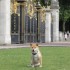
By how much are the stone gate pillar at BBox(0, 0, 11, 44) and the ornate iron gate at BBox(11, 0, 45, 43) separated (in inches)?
127

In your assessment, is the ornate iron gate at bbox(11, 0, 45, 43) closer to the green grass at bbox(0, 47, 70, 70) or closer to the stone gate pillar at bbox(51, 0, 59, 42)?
the stone gate pillar at bbox(51, 0, 59, 42)

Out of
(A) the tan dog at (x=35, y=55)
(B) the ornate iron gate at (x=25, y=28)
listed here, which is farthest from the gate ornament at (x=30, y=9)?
(A) the tan dog at (x=35, y=55)

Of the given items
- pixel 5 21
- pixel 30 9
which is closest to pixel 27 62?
pixel 5 21

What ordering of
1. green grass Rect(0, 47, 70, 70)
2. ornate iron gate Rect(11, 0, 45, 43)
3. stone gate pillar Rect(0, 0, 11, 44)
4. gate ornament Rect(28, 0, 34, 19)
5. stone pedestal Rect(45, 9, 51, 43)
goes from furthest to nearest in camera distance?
stone pedestal Rect(45, 9, 51, 43) → gate ornament Rect(28, 0, 34, 19) → ornate iron gate Rect(11, 0, 45, 43) → stone gate pillar Rect(0, 0, 11, 44) → green grass Rect(0, 47, 70, 70)

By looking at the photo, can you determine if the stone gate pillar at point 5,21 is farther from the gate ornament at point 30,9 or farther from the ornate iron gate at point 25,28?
the gate ornament at point 30,9

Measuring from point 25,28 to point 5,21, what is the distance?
6.34 metres

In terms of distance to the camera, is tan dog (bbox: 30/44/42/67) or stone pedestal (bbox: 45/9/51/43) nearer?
tan dog (bbox: 30/44/42/67)

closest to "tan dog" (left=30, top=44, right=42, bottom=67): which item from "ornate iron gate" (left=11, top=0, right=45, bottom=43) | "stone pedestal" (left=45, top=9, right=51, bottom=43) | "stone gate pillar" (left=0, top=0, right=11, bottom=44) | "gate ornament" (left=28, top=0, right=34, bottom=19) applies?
"stone gate pillar" (left=0, top=0, right=11, bottom=44)

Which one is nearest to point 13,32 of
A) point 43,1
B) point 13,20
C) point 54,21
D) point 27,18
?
point 13,20

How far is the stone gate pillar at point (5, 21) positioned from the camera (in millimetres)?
37656

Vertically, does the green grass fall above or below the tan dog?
below

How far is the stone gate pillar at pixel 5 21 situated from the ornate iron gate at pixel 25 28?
321cm

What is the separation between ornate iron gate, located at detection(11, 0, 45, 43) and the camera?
4200cm

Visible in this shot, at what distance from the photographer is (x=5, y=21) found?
38.2 meters
